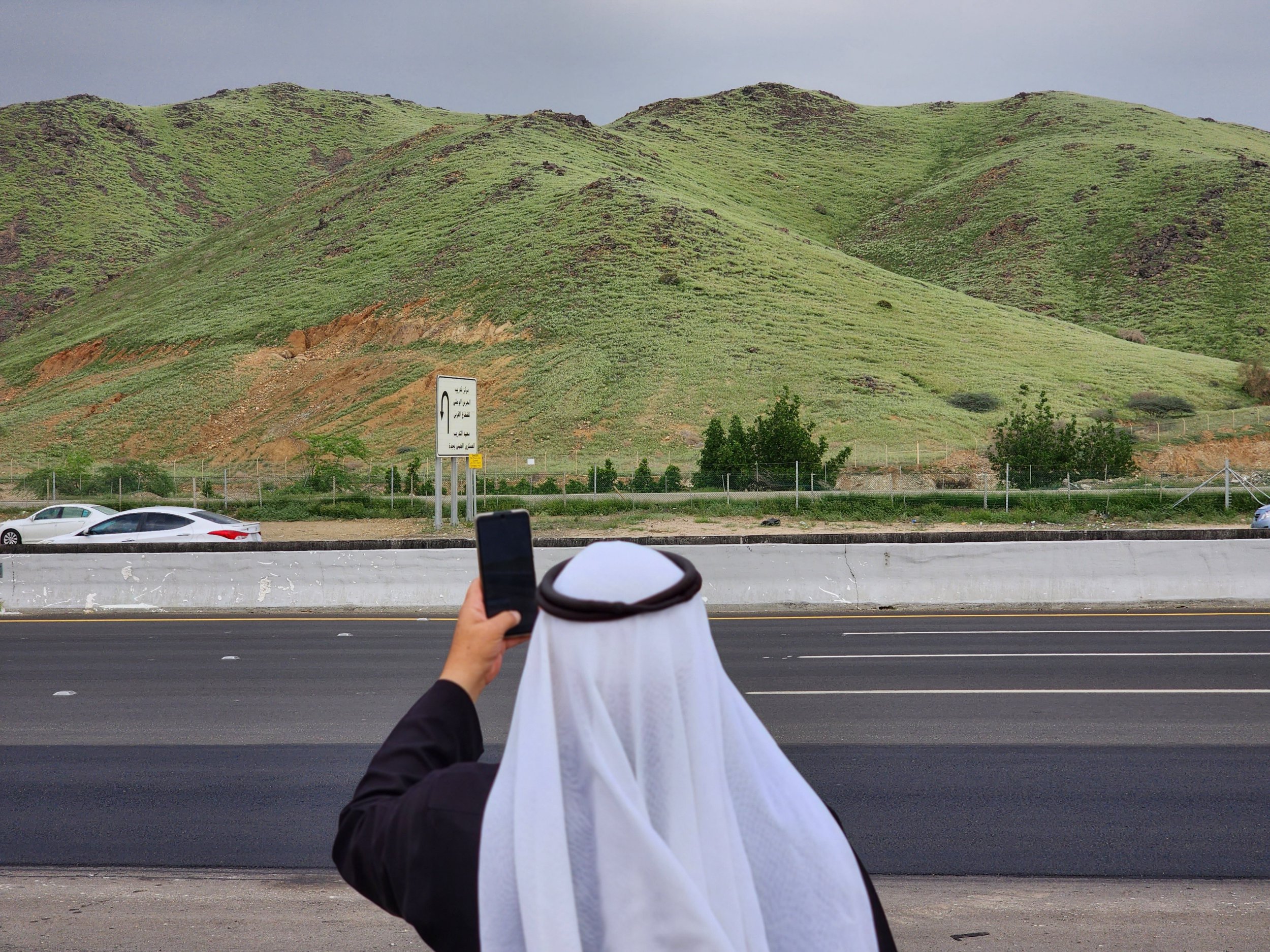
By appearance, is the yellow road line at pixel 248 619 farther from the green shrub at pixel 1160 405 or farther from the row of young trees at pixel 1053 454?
the green shrub at pixel 1160 405

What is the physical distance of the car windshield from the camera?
2172 cm

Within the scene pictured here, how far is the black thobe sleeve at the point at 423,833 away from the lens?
71.1 inches

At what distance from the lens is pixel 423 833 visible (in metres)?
1.83

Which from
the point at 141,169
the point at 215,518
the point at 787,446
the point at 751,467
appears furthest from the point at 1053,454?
the point at 141,169

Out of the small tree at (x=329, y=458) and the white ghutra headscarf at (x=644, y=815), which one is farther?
the small tree at (x=329, y=458)

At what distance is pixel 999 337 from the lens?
202 ft

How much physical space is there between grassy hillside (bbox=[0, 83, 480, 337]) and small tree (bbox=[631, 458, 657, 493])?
68.7 meters

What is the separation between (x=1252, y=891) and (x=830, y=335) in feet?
174

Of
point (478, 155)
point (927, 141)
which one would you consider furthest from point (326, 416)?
point (927, 141)

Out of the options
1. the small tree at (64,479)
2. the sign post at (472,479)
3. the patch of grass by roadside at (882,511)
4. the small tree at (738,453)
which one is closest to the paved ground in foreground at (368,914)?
the sign post at (472,479)

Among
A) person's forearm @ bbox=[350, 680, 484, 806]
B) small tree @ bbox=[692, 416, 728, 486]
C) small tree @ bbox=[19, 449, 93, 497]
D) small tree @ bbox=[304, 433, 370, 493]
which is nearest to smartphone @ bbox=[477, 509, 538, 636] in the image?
person's forearm @ bbox=[350, 680, 484, 806]

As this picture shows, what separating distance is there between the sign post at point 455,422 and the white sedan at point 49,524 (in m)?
8.27

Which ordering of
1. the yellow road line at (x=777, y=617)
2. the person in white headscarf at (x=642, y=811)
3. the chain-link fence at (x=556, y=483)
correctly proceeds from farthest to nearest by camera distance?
the chain-link fence at (x=556, y=483) < the yellow road line at (x=777, y=617) < the person in white headscarf at (x=642, y=811)

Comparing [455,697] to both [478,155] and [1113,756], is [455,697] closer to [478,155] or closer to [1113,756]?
[1113,756]
